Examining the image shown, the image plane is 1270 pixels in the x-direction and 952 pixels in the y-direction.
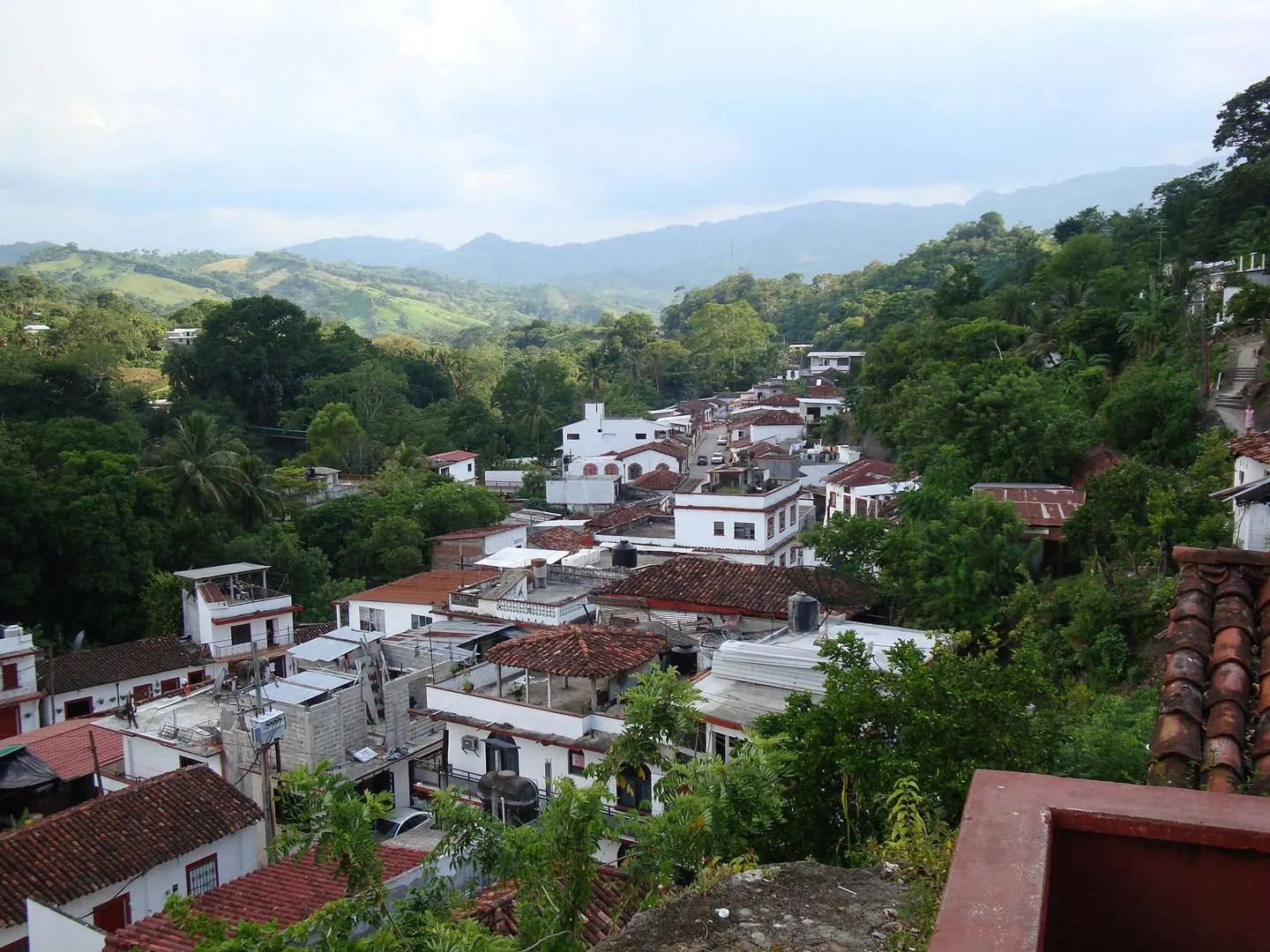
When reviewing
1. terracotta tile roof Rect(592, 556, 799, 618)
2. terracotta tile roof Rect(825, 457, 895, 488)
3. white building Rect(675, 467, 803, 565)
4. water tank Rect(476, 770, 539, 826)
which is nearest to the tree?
terracotta tile roof Rect(825, 457, 895, 488)

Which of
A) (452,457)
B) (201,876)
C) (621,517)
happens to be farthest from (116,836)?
(452,457)

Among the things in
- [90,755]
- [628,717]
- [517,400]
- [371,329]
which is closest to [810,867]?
[628,717]

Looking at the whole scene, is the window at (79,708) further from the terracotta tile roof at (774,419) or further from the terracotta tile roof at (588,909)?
the terracotta tile roof at (774,419)

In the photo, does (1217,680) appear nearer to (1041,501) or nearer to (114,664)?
(1041,501)

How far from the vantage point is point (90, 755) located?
18.4m

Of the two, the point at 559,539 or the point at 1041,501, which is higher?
the point at 1041,501

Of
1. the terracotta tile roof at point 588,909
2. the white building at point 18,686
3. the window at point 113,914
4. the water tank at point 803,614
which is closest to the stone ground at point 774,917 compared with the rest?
the terracotta tile roof at point 588,909

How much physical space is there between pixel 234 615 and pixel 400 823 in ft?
45.2

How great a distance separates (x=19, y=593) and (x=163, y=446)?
8507mm

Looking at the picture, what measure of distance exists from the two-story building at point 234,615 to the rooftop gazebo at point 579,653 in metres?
13.6

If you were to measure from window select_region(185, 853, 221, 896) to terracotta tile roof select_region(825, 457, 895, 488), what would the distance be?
2155 centimetres

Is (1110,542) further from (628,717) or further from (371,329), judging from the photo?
(371,329)

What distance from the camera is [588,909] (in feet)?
28.0

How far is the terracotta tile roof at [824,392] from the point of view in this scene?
55750 millimetres
